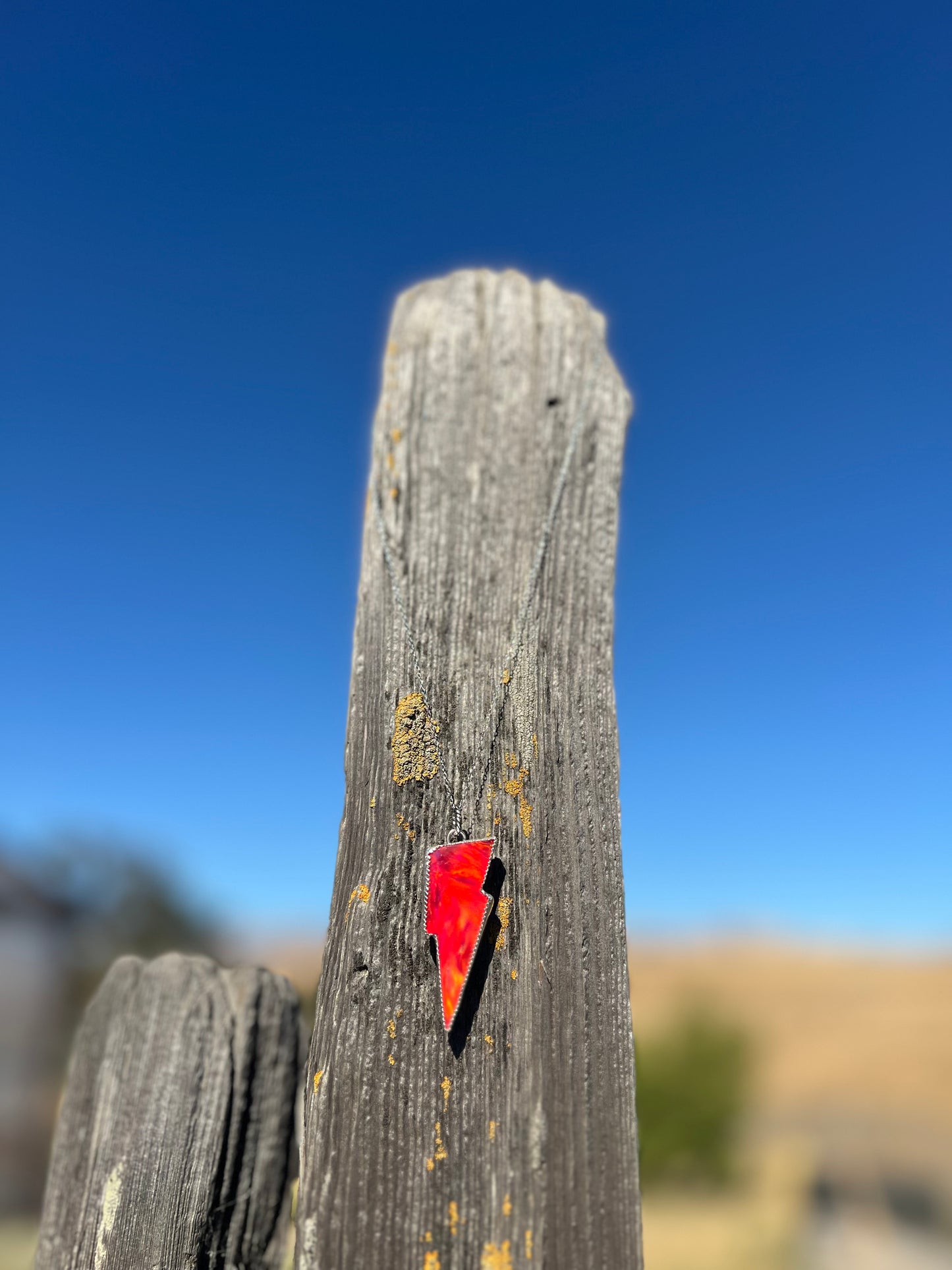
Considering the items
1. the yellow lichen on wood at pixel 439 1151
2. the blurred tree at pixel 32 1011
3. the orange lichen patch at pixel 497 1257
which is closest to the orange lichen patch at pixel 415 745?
the yellow lichen on wood at pixel 439 1151

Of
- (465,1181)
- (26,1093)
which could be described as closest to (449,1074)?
(465,1181)

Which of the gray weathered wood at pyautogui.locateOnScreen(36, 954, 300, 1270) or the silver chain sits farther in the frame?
the gray weathered wood at pyautogui.locateOnScreen(36, 954, 300, 1270)

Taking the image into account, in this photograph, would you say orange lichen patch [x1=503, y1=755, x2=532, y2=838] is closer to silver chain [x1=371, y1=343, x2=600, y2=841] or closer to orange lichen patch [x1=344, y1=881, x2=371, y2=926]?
silver chain [x1=371, y1=343, x2=600, y2=841]

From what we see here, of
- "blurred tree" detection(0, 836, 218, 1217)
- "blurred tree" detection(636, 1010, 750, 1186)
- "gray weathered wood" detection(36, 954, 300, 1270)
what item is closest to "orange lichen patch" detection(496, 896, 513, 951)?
"gray weathered wood" detection(36, 954, 300, 1270)

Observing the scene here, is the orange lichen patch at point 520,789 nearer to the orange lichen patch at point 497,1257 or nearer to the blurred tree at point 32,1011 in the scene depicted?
the orange lichen patch at point 497,1257

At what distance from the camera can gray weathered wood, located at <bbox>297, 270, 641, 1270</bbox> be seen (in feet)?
3.13

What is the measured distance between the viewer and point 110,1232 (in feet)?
3.99

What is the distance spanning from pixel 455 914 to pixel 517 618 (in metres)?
0.41

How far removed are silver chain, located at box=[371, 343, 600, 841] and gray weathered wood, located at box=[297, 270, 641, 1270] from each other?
0.01m

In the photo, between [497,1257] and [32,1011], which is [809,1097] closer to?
[32,1011]

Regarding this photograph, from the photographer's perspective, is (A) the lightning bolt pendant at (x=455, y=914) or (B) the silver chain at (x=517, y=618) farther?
(B) the silver chain at (x=517, y=618)

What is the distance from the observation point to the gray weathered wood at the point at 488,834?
3.13 ft

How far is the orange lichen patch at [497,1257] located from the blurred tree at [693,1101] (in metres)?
11.2

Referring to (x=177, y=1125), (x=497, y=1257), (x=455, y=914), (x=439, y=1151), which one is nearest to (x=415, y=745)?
(x=455, y=914)
